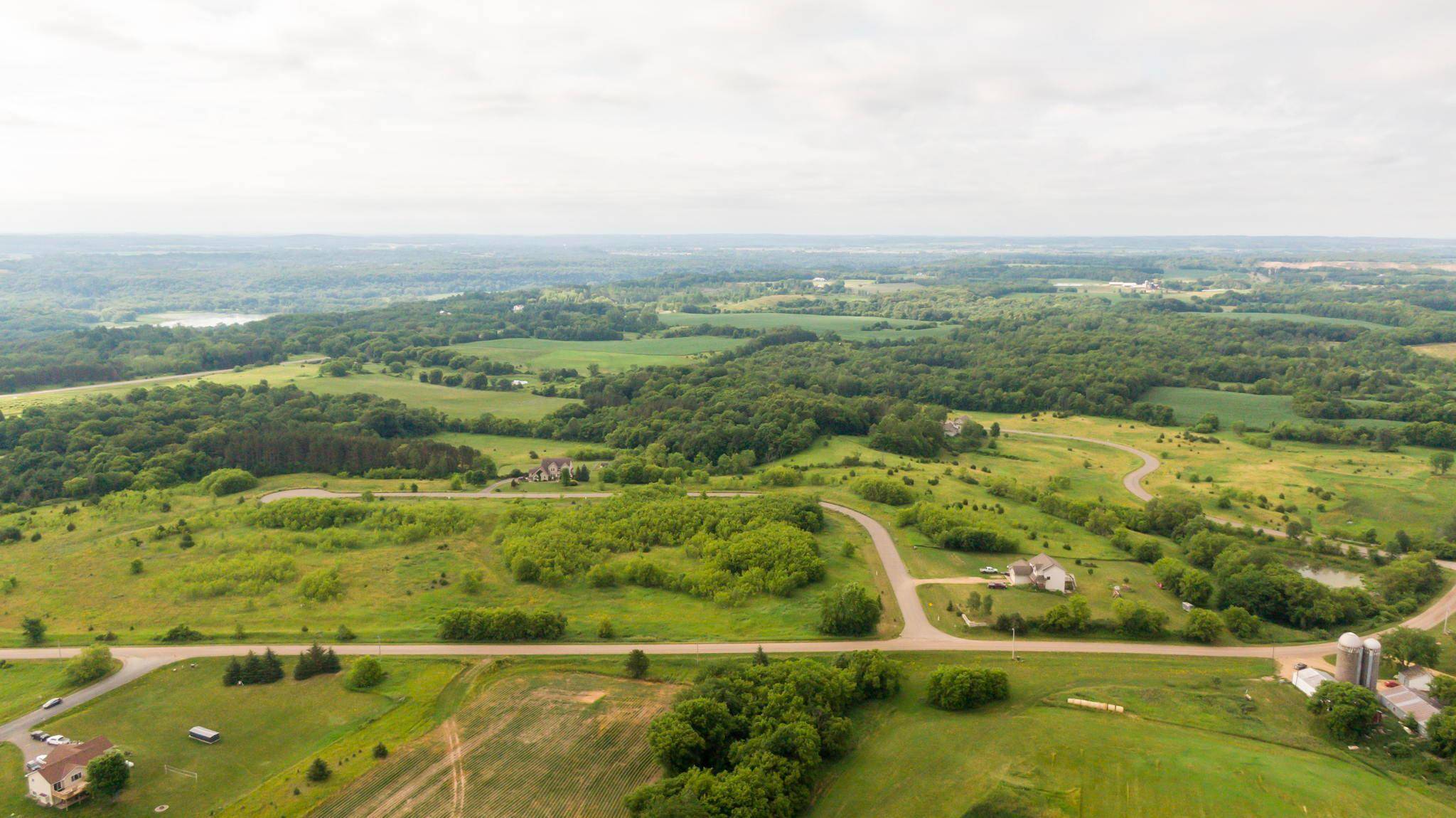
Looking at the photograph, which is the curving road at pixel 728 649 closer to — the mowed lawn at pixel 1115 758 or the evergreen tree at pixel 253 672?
the mowed lawn at pixel 1115 758

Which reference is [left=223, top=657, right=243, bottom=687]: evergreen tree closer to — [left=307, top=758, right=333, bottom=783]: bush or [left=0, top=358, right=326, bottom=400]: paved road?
[left=307, top=758, right=333, bottom=783]: bush

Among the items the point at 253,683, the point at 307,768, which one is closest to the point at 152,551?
the point at 253,683

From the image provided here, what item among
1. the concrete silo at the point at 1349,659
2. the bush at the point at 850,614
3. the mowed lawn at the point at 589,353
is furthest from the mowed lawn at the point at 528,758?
the mowed lawn at the point at 589,353

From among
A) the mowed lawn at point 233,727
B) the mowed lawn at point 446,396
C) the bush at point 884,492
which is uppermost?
the mowed lawn at point 446,396

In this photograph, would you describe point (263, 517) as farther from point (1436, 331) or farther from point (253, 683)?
point (1436, 331)

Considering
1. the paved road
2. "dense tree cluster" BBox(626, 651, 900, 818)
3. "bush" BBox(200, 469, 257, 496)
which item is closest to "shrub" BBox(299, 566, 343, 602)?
"dense tree cluster" BBox(626, 651, 900, 818)
